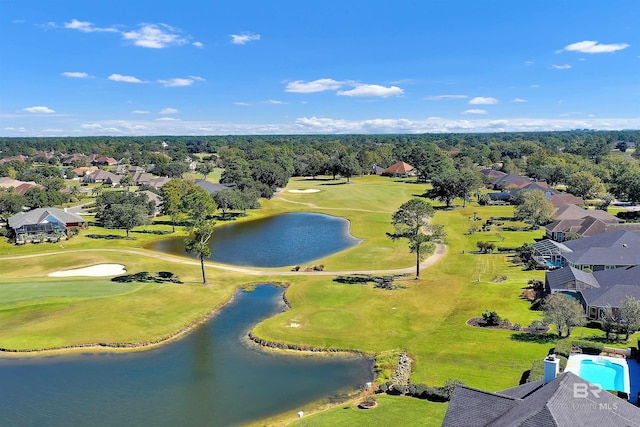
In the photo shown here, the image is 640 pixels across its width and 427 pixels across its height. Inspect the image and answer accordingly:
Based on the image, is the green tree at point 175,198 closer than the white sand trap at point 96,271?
No

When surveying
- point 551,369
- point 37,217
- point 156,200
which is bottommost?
point 37,217

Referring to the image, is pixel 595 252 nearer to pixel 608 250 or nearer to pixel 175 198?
pixel 608 250

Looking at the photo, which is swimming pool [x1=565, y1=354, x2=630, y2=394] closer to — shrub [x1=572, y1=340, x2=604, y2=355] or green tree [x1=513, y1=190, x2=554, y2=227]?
shrub [x1=572, y1=340, x2=604, y2=355]

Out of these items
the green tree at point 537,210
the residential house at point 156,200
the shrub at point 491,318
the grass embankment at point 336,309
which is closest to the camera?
the grass embankment at point 336,309

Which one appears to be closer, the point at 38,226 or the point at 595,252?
the point at 595,252

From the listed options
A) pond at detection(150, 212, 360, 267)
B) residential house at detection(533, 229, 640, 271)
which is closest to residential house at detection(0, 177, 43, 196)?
pond at detection(150, 212, 360, 267)

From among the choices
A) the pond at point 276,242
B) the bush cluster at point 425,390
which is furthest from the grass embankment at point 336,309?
the pond at point 276,242

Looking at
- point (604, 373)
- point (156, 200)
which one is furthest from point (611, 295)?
point (156, 200)

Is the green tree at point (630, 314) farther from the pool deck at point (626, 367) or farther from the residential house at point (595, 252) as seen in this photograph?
the residential house at point (595, 252)
